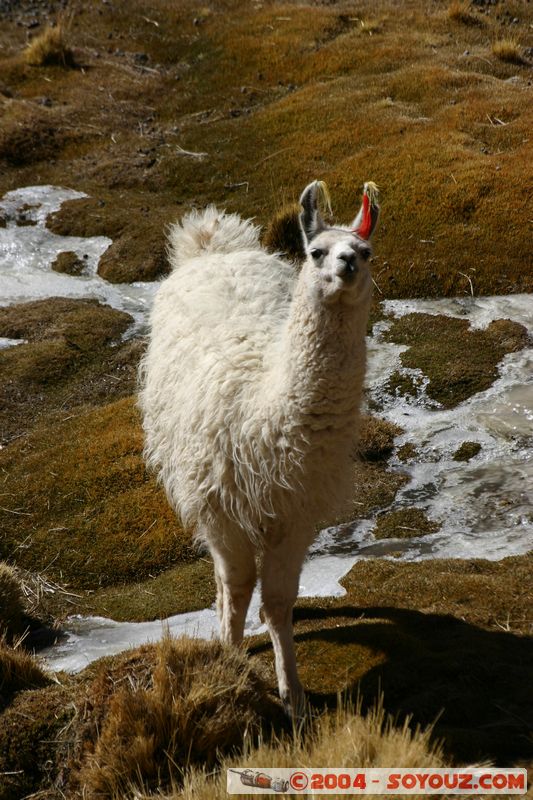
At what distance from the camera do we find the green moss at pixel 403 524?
8.42m

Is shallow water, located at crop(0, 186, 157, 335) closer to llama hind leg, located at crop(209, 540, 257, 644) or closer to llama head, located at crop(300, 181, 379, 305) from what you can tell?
llama hind leg, located at crop(209, 540, 257, 644)

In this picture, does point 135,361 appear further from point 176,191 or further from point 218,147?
point 218,147

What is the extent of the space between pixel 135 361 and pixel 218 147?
7.06 m

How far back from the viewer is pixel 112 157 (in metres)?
17.9

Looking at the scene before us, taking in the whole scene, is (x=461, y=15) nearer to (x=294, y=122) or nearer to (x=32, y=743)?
(x=294, y=122)

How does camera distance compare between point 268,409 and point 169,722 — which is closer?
point 169,722

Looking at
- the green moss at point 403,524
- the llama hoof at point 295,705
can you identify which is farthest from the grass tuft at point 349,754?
the green moss at point 403,524

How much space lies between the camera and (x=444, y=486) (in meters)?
8.98

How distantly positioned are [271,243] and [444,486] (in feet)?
18.5

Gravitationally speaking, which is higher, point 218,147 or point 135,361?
point 218,147

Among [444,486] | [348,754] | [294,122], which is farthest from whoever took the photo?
[294,122]

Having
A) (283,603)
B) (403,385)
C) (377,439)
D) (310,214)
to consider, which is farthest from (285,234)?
(283,603)

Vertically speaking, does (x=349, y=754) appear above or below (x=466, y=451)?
above

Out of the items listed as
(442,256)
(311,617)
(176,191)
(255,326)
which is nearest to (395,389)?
(442,256)
